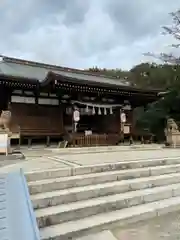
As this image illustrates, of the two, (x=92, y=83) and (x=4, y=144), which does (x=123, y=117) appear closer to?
(x=92, y=83)

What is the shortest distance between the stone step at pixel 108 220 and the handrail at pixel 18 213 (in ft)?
1.18

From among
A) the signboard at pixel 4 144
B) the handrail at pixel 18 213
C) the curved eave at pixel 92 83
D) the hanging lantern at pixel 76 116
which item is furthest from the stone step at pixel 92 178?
the hanging lantern at pixel 76 116

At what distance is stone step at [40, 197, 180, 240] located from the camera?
338cm

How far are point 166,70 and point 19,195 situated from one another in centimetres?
1958

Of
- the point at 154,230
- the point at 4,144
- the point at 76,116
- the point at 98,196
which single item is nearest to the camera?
the point at 154,230

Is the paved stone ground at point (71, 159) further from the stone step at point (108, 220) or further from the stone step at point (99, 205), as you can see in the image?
the stone step at point (108, 220)

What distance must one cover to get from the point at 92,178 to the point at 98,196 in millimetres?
454

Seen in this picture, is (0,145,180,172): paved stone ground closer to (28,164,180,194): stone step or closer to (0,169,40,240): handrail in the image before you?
(28,164,180,194): stone step

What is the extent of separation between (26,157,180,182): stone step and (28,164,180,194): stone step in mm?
134

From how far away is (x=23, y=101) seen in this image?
11508 mm

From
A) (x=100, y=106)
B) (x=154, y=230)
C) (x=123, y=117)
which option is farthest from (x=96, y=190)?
(x=123, y=117)

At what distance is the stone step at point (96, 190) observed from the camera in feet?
13.1

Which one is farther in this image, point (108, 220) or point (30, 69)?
point (30, 69)

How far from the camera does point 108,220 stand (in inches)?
149
